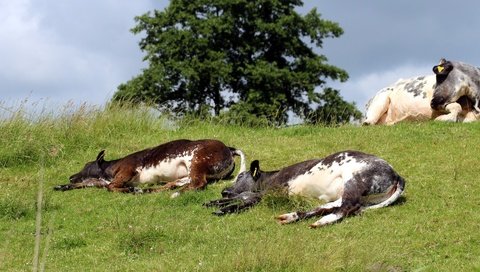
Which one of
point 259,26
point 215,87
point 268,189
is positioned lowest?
point 268,189

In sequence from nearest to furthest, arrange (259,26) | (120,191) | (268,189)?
1. (268,189)
2. (120,191)
3. (259,26)

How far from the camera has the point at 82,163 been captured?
16641mm

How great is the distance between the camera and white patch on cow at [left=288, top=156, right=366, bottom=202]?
10.6 meters

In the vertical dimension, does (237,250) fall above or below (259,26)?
below

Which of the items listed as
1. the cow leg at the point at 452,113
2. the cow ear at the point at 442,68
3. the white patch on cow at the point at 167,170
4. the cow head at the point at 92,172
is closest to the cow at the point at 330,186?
the white patch on cow at the point at 167,170

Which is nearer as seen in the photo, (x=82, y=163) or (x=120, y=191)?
(x=120, y=191)

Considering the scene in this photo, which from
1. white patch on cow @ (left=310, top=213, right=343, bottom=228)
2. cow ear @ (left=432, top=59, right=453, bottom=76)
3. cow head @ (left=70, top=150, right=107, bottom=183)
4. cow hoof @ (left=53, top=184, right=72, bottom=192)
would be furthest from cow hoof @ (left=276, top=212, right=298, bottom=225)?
cow ear @ (left=432, top=59, right=453, bottom=76)

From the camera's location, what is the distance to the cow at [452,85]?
674 inches

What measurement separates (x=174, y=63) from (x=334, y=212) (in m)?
28.8

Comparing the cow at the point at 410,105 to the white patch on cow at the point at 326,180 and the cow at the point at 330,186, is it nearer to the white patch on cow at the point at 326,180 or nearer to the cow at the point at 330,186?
the cow at the point at 330,186

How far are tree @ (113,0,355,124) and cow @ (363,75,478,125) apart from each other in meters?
18.1

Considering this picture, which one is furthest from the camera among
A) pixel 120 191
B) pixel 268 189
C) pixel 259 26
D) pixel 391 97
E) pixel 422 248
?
pixel 259 26

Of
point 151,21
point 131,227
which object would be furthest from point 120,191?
point 151,21

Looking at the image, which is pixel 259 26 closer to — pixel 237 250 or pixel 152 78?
pixel 152 78
